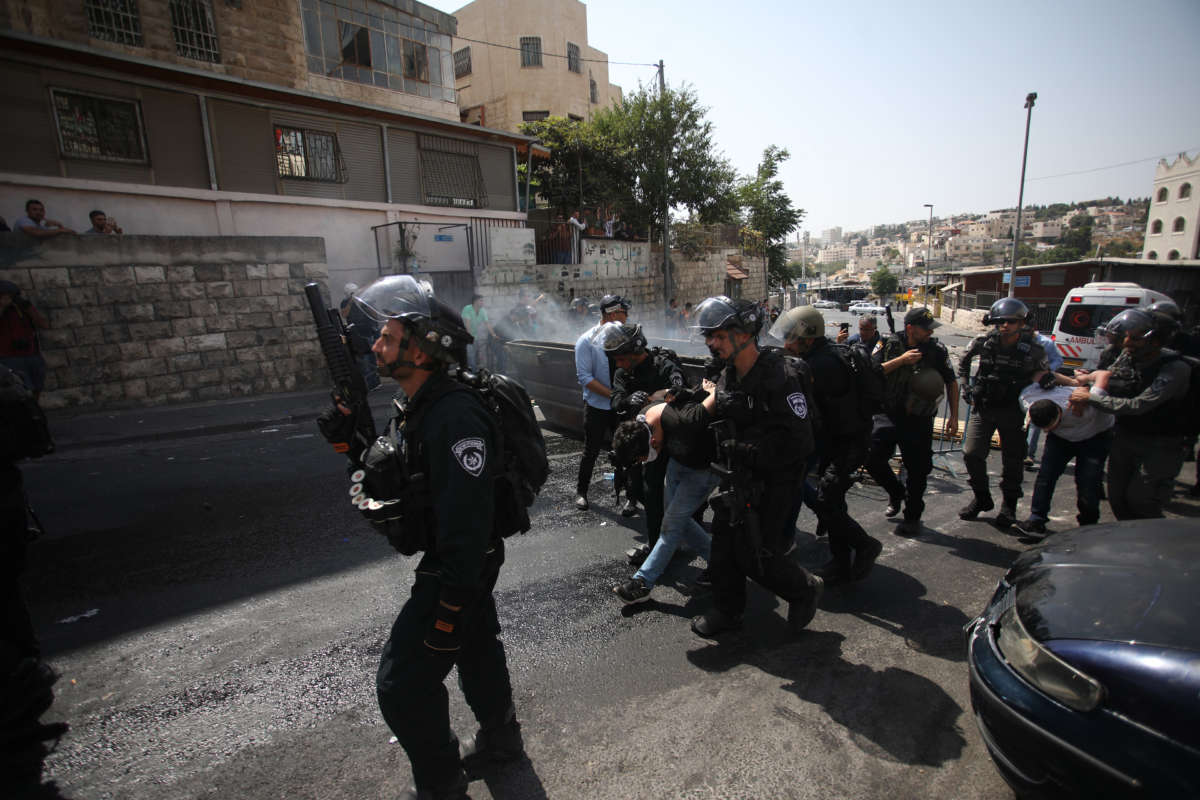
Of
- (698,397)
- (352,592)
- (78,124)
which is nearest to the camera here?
(698,397)

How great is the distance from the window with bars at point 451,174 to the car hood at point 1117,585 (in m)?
15.9

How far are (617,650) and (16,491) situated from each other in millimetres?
2839

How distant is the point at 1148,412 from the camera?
11.9 ft

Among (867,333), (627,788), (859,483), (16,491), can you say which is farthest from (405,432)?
(867,333)

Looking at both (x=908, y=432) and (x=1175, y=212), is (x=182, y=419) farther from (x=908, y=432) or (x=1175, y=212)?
(x=1175, y=212)

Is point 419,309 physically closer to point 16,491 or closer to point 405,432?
point 405,432

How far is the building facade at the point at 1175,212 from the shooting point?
4138 cm

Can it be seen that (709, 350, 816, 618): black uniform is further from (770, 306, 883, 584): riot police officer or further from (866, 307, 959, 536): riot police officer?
(866, 307, 959, 536): riot police officer

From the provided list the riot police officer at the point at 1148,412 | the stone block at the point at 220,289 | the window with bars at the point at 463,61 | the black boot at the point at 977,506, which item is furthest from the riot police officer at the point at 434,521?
the window with bars at the point at 463,61

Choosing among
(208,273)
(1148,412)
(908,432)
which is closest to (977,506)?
(908,432)

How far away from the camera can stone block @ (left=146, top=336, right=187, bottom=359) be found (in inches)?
361

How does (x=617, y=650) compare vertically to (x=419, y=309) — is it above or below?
below

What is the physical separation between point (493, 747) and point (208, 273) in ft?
33.0

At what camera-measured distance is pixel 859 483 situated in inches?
229
